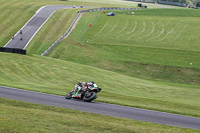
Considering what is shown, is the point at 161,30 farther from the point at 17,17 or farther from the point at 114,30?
the point at 17,17

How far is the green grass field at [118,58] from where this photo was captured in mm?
31984

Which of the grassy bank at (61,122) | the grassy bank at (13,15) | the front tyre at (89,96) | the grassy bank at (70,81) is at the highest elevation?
the grassy bank at (13,15)

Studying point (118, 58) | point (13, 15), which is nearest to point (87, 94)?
point (118, 58)

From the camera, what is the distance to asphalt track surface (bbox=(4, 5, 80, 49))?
6695cm

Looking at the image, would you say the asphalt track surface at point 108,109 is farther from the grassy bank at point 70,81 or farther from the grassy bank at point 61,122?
the grassy bank at point 70,81

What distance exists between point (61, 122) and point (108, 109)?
6175mm

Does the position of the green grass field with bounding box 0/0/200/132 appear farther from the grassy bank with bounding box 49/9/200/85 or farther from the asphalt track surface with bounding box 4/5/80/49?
the asphalt track surface with bounding box 4/5/80/49

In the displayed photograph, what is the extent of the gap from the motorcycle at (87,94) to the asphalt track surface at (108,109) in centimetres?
44

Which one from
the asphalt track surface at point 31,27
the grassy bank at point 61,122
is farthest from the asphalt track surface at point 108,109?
the asphalt track surface at point 31,27

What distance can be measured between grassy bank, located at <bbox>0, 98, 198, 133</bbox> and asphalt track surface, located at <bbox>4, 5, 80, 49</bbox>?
153 feet

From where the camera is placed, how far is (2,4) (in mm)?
100312

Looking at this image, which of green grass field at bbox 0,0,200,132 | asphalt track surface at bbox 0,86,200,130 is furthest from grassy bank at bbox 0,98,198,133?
asphalt track surface at bbox 0,86,200,130

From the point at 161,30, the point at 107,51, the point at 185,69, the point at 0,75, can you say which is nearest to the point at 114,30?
the point at 161,30

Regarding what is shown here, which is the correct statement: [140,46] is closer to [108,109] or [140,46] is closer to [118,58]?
[118,58]
